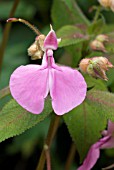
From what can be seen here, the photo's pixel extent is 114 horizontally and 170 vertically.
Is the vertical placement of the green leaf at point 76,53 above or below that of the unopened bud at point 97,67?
below

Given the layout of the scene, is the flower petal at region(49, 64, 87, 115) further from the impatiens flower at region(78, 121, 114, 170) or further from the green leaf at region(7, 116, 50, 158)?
the green leaf at region(7, 116, 50, 158)

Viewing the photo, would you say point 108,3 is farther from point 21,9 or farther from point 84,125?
point 21,9

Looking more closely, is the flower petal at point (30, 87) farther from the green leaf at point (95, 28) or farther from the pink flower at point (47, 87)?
the green leaf at point (95, 28)

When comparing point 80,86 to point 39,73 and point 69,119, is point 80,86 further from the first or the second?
point 69,119

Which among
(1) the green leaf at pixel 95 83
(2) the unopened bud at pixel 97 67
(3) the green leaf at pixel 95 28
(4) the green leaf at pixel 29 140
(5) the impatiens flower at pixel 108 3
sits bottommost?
(4) the green leaf at pixel 29 140

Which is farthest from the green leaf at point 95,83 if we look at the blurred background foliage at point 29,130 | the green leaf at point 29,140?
the green leaf at point 29,140

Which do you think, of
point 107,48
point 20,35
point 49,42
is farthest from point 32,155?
point 49,42
